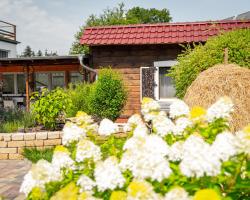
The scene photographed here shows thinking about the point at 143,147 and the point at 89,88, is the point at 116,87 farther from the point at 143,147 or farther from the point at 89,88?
the point at 143,147

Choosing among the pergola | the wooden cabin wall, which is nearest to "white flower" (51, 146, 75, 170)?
the wooden cabin wall

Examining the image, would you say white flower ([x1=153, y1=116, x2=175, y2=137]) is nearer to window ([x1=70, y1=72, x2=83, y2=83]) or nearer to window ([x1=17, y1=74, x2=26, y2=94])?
window ([x1=70, y1=72, x2=83, y2=83])

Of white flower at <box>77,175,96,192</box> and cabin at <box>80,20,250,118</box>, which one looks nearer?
white flower at <box>77,175,96,192</box>

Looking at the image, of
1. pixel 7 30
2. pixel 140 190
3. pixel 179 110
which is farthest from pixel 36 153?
pixel 7 30

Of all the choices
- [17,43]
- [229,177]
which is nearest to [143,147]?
[229,177]

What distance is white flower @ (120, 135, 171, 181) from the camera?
1688mm

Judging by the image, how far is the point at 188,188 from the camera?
1745mm

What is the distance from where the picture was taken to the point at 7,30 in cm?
2616

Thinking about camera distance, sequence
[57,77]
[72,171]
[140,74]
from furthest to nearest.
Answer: [57,77], [140,74], [72,171]

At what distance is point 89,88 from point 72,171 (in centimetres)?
931

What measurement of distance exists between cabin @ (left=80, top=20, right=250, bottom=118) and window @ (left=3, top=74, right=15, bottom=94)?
11406mm

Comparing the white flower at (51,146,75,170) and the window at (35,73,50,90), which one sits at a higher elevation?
the window at (35,73,50,90)

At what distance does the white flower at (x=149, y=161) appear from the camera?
169 cm

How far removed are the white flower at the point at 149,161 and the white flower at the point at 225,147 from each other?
0.24 metres
